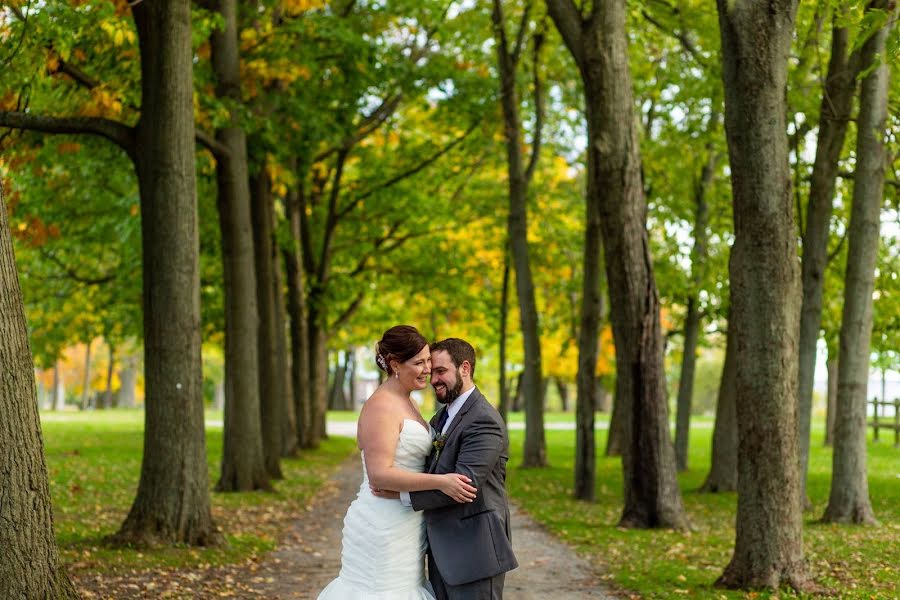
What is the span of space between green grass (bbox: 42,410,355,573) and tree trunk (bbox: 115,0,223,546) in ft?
1.57

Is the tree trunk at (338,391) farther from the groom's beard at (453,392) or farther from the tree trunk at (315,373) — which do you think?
the groom's beard at (453,392)

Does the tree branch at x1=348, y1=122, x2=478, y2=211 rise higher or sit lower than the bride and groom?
higher

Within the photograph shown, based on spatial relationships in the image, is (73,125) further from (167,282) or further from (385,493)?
(385,493)

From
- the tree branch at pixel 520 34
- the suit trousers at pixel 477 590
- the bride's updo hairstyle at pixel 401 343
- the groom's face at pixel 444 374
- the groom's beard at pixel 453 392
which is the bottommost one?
the suit trousers at pixel 477 590

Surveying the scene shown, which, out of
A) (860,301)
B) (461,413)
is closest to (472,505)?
(461,413)

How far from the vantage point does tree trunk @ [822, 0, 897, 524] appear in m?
15.8

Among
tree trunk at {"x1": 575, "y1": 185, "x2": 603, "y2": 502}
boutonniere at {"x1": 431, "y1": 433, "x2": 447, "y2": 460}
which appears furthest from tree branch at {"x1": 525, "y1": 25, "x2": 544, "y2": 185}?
boutonniere at {"x1": 431, "y1": 433, "x2": 447, "y2": 460}

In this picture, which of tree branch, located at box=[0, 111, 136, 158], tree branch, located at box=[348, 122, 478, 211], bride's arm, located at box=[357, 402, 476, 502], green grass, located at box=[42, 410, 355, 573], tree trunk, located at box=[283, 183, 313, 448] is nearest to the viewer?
bride's arm, located at box=[357, 402, 476, 502]

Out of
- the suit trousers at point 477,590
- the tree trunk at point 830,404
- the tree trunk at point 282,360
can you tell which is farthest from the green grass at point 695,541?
the tree trunk at point 830,404

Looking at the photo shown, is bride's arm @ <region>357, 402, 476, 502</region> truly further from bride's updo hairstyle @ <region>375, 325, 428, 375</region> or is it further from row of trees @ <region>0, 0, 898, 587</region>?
row of trees @ <region>0, 0, 898, 587</region>

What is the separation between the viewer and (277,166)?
2295 centimetres

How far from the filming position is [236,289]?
18.9 meters

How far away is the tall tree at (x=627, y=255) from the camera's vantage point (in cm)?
1526

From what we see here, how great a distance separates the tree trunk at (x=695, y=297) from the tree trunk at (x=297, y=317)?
9.87 metres
